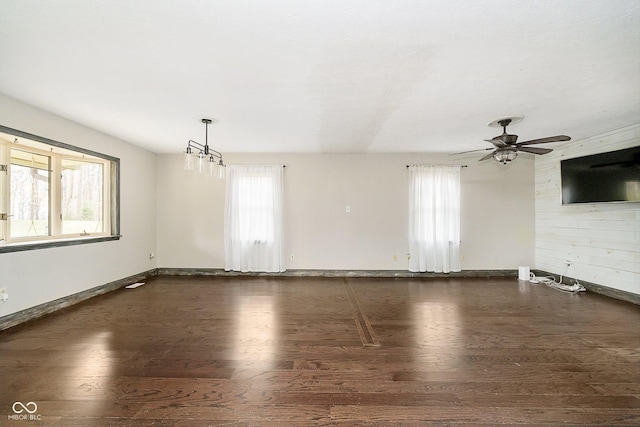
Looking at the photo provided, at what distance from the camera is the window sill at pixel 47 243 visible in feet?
9.61

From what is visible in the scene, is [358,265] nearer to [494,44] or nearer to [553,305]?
[553,305]

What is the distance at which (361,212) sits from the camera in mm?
A: 5484

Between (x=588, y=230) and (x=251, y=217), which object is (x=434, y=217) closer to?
(x=588, y=230)

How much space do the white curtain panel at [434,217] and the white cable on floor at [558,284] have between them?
1.36 meters

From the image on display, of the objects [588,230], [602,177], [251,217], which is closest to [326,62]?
[251,217]

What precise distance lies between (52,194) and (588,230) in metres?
8.12

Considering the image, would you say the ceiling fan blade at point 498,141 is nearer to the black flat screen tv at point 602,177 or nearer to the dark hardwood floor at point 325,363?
the black flat screen tv at point 602,177

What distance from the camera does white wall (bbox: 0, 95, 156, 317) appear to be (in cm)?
298

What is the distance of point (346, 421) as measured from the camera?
1.63 meters

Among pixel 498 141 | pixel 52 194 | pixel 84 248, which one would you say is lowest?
pixel 84 248

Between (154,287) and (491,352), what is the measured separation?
489cm

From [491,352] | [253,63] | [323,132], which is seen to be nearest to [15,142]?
[253,63]

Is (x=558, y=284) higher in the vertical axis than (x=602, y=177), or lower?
lower

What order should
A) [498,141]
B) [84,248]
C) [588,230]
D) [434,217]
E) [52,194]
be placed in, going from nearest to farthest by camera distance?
[498,141] → [52,194] → [84,248] → [588,230] → [434,217]
